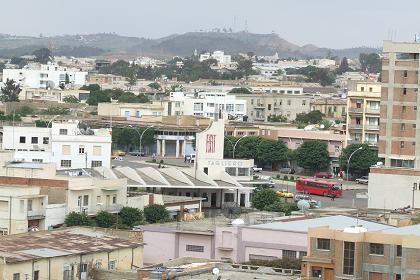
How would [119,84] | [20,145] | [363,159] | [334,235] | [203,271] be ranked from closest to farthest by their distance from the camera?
[334,235] → [203,271] → [20,145] → [363,159] → [119,84]

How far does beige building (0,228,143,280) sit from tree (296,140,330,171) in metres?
55.8

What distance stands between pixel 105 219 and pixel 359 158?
43.0 metres

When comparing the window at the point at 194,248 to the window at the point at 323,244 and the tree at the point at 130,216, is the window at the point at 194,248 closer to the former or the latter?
the tree at the point at 130,216

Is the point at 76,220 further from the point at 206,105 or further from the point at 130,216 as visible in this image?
the point at 206,105

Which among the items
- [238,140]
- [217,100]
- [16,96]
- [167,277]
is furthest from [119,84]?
[167,277]

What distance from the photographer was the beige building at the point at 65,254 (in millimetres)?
40031

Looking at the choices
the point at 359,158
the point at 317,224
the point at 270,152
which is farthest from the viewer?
the point at 270,152

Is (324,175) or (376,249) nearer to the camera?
(376,249)

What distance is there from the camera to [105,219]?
56.8 metres

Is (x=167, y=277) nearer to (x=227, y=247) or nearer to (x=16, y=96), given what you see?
(x=227, y=247)

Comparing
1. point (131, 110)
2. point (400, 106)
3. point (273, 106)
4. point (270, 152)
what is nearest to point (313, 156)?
point (270, 152)

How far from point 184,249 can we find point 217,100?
302 feet

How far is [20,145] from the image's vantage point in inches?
3327

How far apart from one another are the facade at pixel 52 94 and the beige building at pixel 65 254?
373 ft
